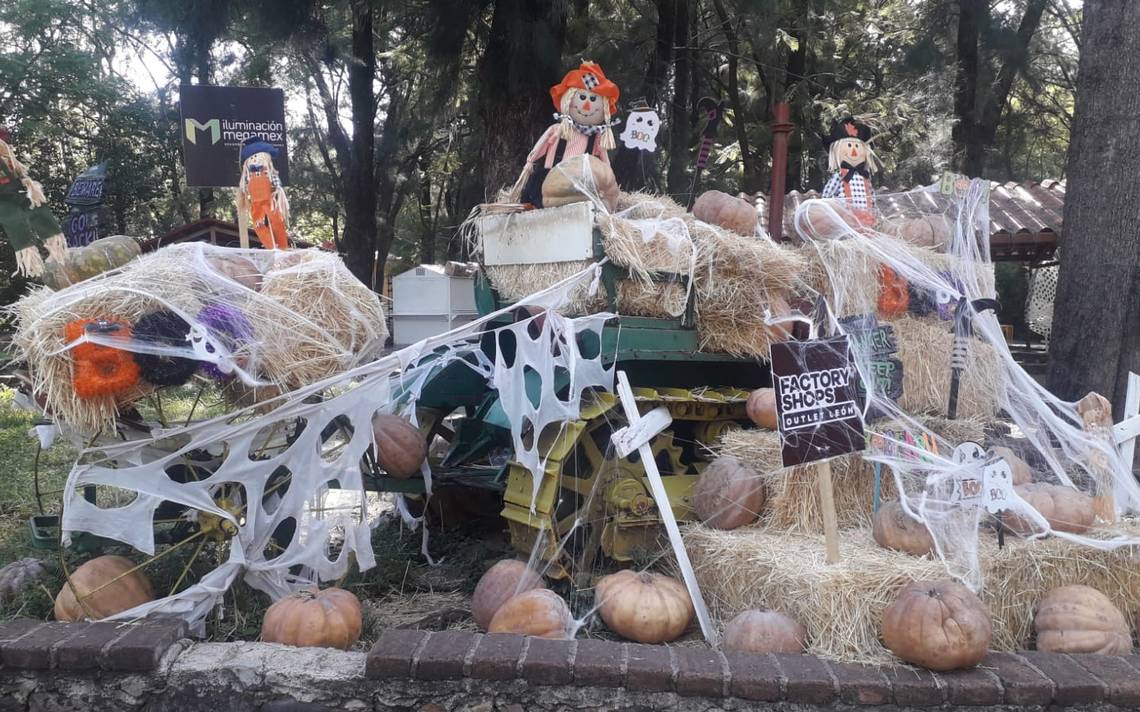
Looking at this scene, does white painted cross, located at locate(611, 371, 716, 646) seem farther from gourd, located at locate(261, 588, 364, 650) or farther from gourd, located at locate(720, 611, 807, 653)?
gourd, located at locate(261, 588, 364, 650)

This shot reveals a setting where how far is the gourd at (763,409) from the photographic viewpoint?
483cm

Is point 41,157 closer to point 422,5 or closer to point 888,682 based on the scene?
point 422,5

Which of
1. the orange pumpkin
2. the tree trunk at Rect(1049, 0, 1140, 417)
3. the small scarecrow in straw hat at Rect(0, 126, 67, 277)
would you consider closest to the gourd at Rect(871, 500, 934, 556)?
the orange pumpkin

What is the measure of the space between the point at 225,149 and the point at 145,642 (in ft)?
15.8

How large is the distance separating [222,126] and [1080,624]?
6.78m

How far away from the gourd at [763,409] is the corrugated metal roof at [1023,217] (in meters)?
4.63

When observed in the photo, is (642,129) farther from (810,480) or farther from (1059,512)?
(1059,512)

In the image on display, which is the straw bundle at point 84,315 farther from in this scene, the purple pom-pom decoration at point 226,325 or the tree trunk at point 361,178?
the tree trunk at point 361,178

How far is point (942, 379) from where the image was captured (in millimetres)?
5066

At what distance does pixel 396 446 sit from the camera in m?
4.70

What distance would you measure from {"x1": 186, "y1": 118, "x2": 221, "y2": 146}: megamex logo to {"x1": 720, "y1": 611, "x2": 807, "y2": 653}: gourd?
5662 mm

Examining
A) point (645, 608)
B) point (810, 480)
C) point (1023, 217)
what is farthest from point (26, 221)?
point (1023, 217)

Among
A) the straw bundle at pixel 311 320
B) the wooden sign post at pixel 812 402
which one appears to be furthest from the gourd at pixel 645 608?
the straw bundle at pixel 311 320

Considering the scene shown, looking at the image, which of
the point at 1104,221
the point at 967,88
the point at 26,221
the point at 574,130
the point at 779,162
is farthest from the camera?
the point at 967,88
